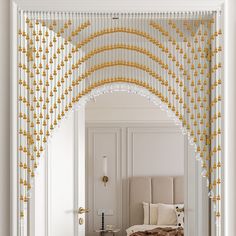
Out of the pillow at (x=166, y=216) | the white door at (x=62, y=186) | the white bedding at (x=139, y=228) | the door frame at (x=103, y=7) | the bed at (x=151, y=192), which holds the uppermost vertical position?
the door frame at (x=103, y=7)

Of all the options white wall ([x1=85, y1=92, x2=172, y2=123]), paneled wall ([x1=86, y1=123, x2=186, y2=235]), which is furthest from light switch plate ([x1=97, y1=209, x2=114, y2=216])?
white wall ([x1=85, y1=92, x2=172, y2=123])

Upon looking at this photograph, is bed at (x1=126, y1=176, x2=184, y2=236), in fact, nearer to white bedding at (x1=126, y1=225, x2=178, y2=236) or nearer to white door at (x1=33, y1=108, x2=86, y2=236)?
white bedding at (x1=126, y1=225, x2=178, y2=236)

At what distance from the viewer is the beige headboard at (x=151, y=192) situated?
6.27 meters

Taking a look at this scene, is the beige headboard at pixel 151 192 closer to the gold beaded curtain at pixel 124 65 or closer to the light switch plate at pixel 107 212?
the light switch plate at pixel 107 212

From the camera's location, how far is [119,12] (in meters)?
2.20

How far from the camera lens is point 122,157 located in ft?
21.0

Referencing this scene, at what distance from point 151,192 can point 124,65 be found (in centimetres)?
422

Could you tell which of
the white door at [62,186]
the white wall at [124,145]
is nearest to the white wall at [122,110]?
the white wall at [124,145]

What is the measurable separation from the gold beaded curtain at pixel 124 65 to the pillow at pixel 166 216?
12.6 feet

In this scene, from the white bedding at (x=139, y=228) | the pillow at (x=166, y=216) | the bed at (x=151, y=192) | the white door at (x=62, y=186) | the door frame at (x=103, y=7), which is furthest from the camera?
the bed at (x=151, y=192)

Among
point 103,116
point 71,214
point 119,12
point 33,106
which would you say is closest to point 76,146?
point 71,214

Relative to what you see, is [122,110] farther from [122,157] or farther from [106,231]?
[106,231]

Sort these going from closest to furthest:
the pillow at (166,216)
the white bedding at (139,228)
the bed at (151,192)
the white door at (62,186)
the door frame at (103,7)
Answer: the door frame at (103,7), the white door at (62,186), the white bedding at (139,228), the pillow at (166,216), the bed at (151,192)
